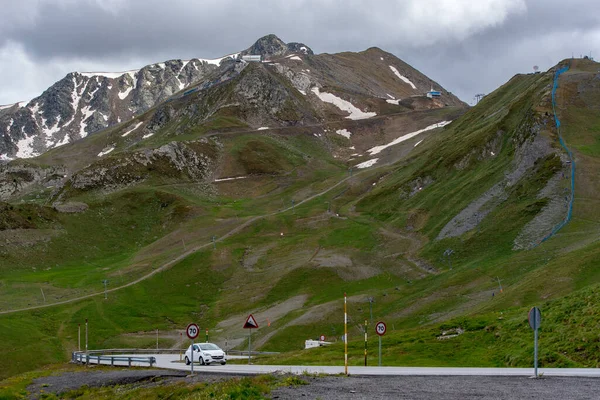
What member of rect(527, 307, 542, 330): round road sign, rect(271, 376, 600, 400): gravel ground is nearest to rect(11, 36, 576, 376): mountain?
rect(527, 307, 542, 330): round road sign

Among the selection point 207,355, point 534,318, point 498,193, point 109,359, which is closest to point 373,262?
point 498,193

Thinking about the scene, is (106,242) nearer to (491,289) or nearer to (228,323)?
(228,323)

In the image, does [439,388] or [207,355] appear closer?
[439,388]

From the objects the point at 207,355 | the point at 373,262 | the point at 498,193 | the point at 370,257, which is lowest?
the point at 207,355

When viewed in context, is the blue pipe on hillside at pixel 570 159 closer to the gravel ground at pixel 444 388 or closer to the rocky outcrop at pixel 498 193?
the rocky outcrop at pixel 498 193

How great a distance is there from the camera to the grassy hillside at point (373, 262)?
60591 millimetres

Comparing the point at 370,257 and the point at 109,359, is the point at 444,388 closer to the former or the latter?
the point at 109,359

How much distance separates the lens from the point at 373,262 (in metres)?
134

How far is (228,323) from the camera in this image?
116 metres

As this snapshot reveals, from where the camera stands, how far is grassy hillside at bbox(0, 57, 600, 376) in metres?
60.6

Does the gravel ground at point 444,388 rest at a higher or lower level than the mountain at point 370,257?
lower

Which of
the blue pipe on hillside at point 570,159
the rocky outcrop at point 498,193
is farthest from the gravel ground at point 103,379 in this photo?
the rocky outcrop at point 498,193

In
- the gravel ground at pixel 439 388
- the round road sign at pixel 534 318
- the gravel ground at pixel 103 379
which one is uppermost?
the round road sign at pixel 534 318

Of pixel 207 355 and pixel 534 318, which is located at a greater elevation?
pixel 534 318
